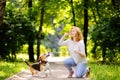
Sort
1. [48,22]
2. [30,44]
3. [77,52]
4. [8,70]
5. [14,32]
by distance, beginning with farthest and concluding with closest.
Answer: [48,22] → [30,44] → [14,32] → [8,70] → [77,52]

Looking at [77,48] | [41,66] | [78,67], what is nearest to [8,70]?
[41,66]

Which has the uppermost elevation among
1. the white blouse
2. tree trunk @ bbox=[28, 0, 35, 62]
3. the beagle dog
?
the white blouse

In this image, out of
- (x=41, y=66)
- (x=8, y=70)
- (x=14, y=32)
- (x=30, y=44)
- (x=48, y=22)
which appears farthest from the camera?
(x=48, y=22)

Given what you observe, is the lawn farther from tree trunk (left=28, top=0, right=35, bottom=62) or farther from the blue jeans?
tree trunk (left=28, top=0, right=35, bottom=62)

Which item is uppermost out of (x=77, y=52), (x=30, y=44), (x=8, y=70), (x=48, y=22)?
(x=77, y=52)

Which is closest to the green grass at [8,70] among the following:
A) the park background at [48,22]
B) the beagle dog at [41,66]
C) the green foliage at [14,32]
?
the beagle dog at [41,66]

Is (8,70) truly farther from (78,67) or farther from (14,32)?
(14,32)

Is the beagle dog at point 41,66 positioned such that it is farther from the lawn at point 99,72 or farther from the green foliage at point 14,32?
the green foliage at point 14,32

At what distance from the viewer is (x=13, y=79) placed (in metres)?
11.8

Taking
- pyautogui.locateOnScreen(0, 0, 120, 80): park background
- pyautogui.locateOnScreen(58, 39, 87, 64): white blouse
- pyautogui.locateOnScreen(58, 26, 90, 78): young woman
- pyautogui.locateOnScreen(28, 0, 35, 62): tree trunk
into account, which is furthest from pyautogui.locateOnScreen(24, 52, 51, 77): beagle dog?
pyautogui.locateOnScreen(28, 0, 35, 62): tree trunk

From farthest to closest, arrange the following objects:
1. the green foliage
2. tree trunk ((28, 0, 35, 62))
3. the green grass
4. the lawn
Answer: tree trunk ((28, 0, 35, 62)), the green foliage, the green grass, the lawn

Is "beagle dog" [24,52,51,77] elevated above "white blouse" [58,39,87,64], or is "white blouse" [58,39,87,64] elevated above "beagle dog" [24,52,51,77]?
"white blouse" [58,39,87,64]

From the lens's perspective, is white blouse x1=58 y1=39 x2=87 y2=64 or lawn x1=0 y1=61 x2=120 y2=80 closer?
lawn x1=0 y1=61 x2=120 y2=80

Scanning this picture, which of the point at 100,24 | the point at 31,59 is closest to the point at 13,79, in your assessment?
the point at 100,24
